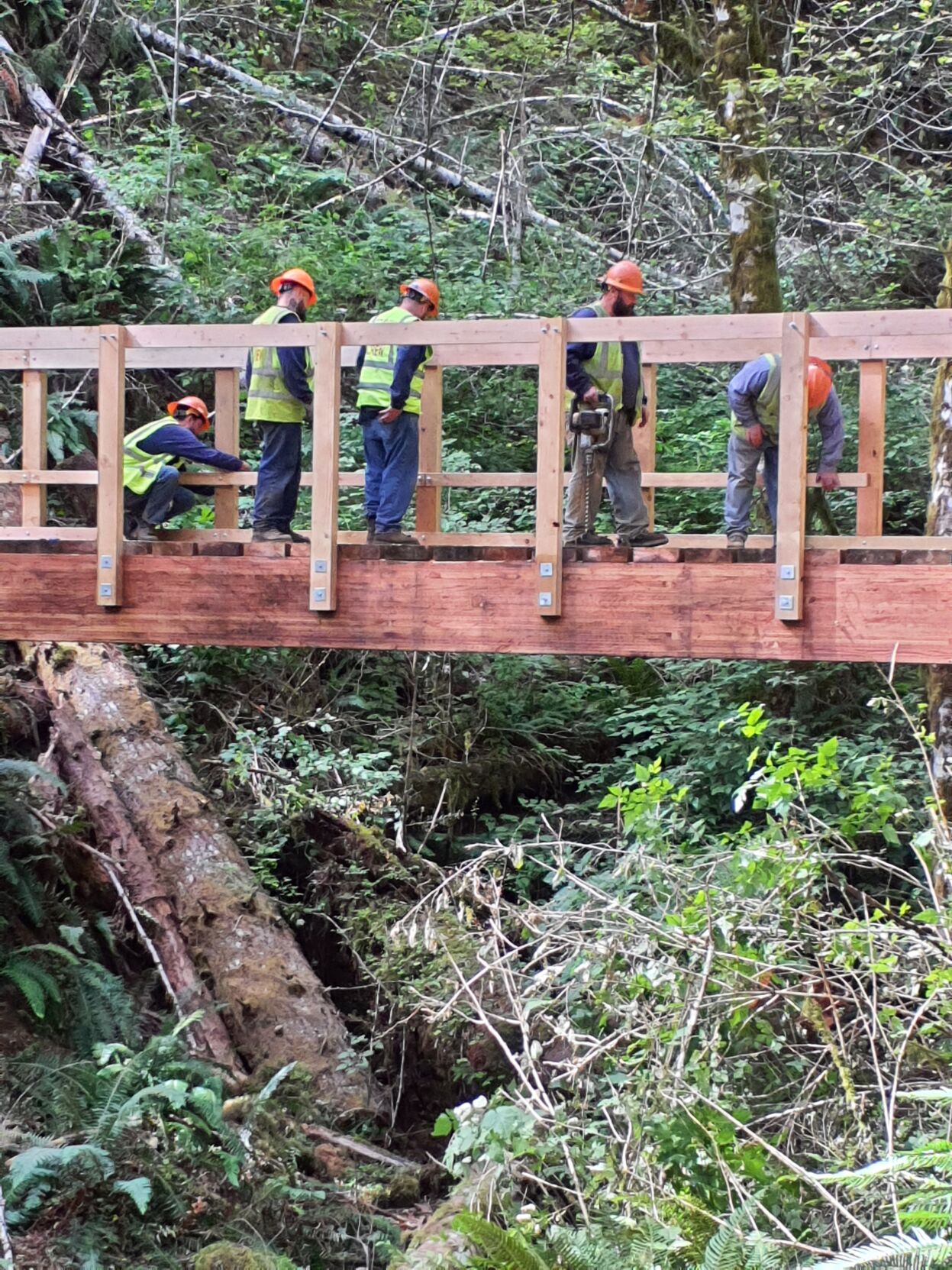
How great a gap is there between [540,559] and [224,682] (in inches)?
197

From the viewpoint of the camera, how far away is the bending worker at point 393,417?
7.27m

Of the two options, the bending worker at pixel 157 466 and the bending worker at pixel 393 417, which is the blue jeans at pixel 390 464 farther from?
the bending worker at pixel 157 466

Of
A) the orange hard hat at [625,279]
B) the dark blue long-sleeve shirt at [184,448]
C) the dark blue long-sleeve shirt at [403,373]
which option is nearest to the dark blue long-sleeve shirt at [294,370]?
the dark blue long-sleeve shirt at [403,373]

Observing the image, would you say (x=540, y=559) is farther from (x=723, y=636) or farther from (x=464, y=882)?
(x=464, y=882)

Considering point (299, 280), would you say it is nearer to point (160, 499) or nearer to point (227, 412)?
point (227, 412)

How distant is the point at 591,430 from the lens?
721 centimetres

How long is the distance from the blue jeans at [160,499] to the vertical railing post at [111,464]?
3.38 ft

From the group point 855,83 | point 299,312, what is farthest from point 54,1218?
point 855,83

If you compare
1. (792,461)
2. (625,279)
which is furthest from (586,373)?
(792,461)

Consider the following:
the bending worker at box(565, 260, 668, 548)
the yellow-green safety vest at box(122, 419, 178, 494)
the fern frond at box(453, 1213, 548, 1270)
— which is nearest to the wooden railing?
the bending worker at box(565, 260, 668, 548)

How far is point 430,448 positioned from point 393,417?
1.91 ft

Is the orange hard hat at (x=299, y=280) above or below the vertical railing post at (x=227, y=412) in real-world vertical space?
above

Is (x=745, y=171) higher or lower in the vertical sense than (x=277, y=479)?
higher

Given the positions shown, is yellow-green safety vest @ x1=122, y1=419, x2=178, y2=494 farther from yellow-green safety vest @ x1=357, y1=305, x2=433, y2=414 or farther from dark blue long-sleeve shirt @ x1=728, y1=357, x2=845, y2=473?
dark blue long-sleeve shirt @ x1=728, y1=357, x2=845, y2=473
